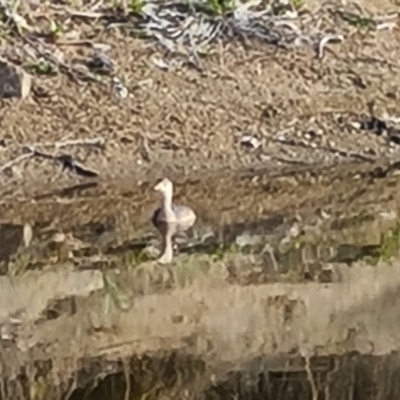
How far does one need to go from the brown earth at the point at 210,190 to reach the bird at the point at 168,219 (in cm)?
3

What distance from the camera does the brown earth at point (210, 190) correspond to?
2150 mm

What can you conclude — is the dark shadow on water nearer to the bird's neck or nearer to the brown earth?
the brown earth

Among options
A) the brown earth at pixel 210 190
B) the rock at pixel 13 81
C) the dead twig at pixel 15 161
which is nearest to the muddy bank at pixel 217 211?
the brown earth at pixel 210 190

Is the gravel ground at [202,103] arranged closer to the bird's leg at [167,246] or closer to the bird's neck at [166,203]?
the bird's neck at [166,203]

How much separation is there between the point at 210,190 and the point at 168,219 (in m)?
0.23

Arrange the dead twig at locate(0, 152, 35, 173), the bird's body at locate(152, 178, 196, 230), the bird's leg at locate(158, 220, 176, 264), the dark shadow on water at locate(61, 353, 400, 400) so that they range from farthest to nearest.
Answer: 1. the dead twig at locate(0, 152, 35, 173)
2. the bird's body at locate(152, 178, 196, 230)
3. the bird's leg at locate(158, 220, 176, 264)
4. the dark shadow on water at locate(61, 353, 400, 400)

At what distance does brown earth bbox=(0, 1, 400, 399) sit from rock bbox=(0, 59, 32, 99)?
28 mm

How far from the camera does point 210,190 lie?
268cm

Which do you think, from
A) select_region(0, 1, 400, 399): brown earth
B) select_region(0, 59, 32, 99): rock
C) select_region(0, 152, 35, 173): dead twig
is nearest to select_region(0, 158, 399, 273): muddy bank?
select_region(0, 1, 400, 399): brown earth

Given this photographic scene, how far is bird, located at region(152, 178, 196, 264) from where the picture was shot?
2.39m

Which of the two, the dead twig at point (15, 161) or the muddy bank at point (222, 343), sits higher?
the dead twig at point (15, 161)

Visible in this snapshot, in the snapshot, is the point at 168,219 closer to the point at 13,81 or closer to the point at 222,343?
the point at 222,343

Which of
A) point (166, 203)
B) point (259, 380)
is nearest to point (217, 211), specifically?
point (166, 203)

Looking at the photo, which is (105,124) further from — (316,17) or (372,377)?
(372,377)
